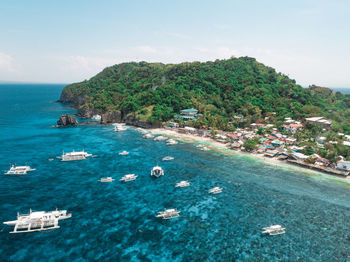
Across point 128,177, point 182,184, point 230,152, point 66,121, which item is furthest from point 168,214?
point 66,121

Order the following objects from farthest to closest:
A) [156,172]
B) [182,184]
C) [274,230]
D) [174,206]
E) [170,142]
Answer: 1. [170,142]
2. [156,172]
3. [182,184]
4. [174,206]
5. [274,230]

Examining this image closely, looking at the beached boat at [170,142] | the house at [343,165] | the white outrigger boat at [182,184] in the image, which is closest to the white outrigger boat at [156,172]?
the white outrigger boat at [182,184]

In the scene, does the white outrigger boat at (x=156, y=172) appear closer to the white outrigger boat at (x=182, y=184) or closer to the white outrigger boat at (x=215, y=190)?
the white outrigger boat at (x=182, y=184)

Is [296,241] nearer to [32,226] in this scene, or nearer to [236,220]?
[236,220]

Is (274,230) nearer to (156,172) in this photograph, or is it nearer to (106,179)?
(156,172)

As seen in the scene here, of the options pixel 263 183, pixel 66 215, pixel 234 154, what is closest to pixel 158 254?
pixel 66 215

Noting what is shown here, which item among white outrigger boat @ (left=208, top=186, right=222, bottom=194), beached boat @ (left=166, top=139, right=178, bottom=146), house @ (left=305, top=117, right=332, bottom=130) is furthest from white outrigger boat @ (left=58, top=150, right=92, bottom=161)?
house @ (left=305, top=117, right=332, bottom=130)
